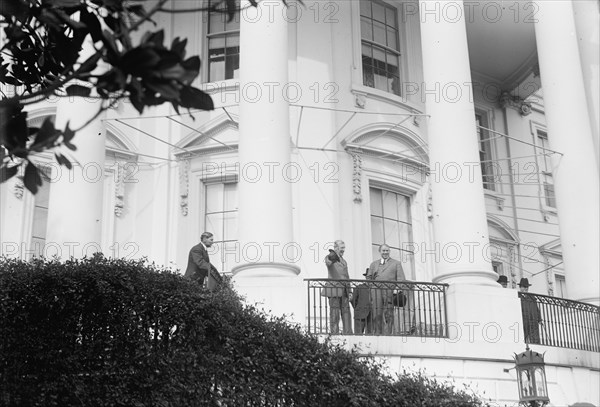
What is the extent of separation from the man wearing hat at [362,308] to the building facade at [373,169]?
73 centimetres

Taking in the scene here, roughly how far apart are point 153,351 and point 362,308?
A: 5.72 meters

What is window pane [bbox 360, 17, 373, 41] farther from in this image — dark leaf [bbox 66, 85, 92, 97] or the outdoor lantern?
dark leaf [bbox 66, 85, 92, 97]

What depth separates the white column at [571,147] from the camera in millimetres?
16375

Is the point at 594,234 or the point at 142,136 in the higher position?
the point at 142,136

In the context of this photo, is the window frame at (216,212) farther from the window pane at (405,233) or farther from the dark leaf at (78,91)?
the dark leaf at (78,91)

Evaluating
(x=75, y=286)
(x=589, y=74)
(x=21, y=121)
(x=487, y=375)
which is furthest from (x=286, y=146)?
(x=21, y=121)

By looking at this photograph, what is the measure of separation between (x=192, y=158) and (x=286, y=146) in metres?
5.00

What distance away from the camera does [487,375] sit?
547 inches

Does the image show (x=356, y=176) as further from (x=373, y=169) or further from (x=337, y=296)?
(x=337, y=296)

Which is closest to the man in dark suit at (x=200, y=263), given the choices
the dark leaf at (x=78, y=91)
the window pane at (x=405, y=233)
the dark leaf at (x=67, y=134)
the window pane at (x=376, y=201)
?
the window pane at (x=376, y=201)

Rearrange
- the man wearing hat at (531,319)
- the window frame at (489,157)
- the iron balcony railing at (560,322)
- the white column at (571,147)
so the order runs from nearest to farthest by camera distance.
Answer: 1. the man wearing hat at (531,319)
2. the iron balcony railing at (560,322)
3. the white column at (571,147)
4. the window frame at (489,157)

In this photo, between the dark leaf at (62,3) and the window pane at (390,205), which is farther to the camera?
the window pane at (390,205)

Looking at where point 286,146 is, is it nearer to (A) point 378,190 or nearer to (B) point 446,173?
(B) point 446,173

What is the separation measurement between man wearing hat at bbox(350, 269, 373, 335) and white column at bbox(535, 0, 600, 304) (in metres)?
4.06
